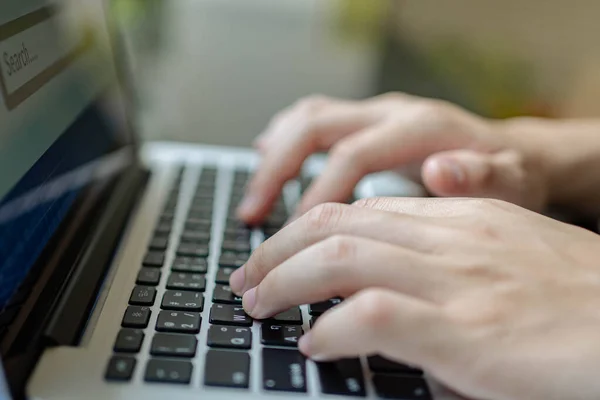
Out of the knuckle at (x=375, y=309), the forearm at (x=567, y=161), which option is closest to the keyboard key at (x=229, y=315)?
the knuckle at (x=375, y=309)

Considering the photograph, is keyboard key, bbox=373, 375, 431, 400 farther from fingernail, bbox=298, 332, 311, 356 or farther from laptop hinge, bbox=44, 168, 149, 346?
laptop hinge, bbox=44, 168, 149, 346

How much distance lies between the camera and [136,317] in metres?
0.40

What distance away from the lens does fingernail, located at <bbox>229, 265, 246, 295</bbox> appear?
0.43 m

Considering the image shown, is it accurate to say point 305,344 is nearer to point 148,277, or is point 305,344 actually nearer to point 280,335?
point 280,335

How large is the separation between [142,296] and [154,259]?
62mm

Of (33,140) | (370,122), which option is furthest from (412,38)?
(33,140)

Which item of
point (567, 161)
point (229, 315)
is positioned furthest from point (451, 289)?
point (567, 161)

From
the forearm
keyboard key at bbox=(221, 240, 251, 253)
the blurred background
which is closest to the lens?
keyboard key at bbox=(221, 240, 251, 253)

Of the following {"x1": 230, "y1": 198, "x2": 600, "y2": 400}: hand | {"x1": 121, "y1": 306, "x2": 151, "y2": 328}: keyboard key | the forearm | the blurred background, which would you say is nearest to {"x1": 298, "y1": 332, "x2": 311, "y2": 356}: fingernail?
{"x1": 230, "y1": 198, "x2": 600, "y2": 400}: hand

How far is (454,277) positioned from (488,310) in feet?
0.09

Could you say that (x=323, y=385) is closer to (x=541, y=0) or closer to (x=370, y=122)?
(x=370, y=122)

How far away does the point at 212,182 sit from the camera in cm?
67

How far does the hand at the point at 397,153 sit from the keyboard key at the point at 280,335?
18 cm

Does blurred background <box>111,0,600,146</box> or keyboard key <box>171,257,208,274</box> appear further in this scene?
blurred background <box>111,0,600,146</box>
